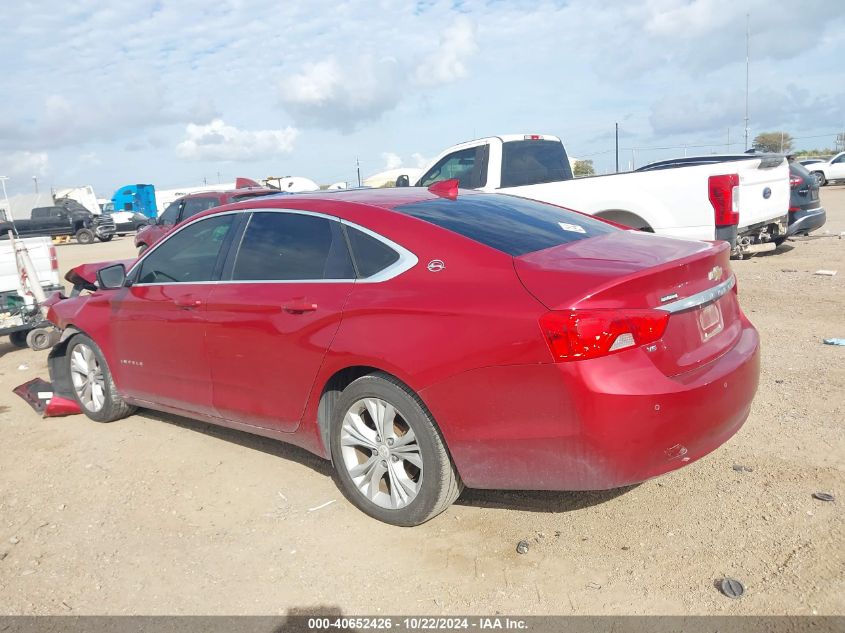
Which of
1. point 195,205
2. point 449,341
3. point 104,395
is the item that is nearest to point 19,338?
point 104,395

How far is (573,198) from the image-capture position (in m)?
8.39

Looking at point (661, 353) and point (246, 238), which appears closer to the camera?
point (661, 353)

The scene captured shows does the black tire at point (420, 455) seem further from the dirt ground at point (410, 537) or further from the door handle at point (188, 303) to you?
the door handle at point (188, 303)

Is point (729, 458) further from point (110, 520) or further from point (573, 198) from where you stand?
point (573, 198)

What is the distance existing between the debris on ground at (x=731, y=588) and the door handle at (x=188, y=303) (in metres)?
3.16

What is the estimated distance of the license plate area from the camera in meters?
3.15

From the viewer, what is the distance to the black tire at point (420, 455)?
3234mm

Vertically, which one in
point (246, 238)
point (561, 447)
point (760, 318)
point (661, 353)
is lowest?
point (760, 318)

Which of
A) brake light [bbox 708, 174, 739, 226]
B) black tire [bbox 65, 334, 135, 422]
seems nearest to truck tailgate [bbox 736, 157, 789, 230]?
brake light [bbox 708, 174, 739, 226]

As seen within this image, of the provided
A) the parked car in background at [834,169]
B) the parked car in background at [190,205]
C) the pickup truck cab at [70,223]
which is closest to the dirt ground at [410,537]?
the parked car in background at [190,205]

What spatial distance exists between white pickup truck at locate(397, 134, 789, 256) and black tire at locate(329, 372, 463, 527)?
4.87 m

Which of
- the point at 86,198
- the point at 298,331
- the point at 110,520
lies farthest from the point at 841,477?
the point at 86,198

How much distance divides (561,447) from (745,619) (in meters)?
0.91

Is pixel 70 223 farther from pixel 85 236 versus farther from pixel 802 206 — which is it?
pixel 802 206
